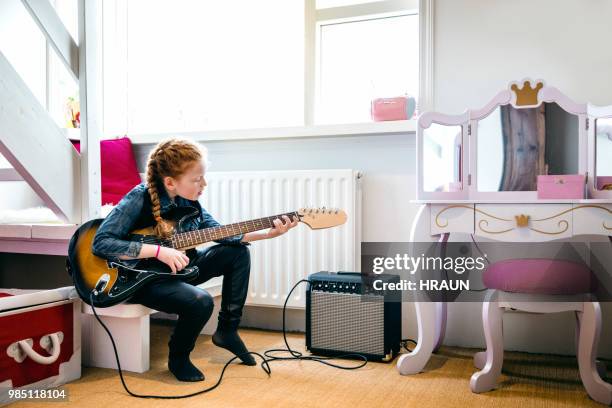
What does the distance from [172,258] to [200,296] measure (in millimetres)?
156

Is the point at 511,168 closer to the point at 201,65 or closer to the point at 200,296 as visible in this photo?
the point at 200,296

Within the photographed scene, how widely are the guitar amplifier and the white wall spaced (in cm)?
40

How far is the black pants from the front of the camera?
1.69 meters

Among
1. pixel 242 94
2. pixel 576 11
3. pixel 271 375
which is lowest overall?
pixel 271 375

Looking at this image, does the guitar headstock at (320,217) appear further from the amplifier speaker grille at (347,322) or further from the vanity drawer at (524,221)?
the vanity drawer at (524,221)

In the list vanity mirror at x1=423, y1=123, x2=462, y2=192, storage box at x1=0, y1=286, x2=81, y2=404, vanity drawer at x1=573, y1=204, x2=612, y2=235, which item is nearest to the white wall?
vanity mirror at x1=423, y1=123, x2=462, y2=192

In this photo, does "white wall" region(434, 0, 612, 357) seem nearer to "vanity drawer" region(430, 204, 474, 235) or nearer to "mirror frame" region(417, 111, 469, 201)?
"mirror frame" region(417, 111, 469, 201)

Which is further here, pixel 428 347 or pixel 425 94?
pixel 425 94

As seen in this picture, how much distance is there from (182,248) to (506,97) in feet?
3.78

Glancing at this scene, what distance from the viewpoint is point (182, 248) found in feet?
5.73

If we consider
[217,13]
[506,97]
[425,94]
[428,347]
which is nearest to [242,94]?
[217,13]

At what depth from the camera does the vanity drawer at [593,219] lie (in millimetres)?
1559

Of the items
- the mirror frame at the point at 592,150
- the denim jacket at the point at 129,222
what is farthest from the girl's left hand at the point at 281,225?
the mirror frame at the point at 592,150

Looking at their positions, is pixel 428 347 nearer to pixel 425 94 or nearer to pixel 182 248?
pixel 182 248
